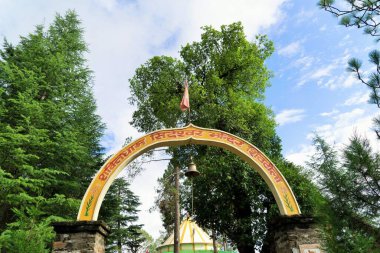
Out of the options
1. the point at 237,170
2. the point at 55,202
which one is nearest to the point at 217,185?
the point at 237,170

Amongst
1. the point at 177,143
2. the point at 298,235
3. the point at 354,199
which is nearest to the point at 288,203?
the point at 298,235

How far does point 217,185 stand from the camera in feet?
38.1

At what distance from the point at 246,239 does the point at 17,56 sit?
1400cm

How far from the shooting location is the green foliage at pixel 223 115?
36.8 feet

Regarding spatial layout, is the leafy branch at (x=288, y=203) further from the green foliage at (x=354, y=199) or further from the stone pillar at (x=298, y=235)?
the green foliage at (x=354, y=199)

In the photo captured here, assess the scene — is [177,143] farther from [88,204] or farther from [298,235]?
[298,235]

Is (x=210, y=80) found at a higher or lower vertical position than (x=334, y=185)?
higher

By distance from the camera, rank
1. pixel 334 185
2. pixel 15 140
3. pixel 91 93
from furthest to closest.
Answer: pixel 91 93 < pixel 15 140 < pixel 334 185

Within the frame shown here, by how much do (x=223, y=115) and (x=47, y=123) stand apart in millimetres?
8115

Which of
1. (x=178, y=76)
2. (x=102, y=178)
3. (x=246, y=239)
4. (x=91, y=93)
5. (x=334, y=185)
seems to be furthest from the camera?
(x=91, y=93)

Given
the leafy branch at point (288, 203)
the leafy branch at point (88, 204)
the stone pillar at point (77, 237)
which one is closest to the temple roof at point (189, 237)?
the leafy branch at point (288, 203)

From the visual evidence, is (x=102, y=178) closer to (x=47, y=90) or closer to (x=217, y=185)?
(x=217, y=185)

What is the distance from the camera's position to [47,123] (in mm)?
13492

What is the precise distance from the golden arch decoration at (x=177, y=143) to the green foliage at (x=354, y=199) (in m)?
4.58
